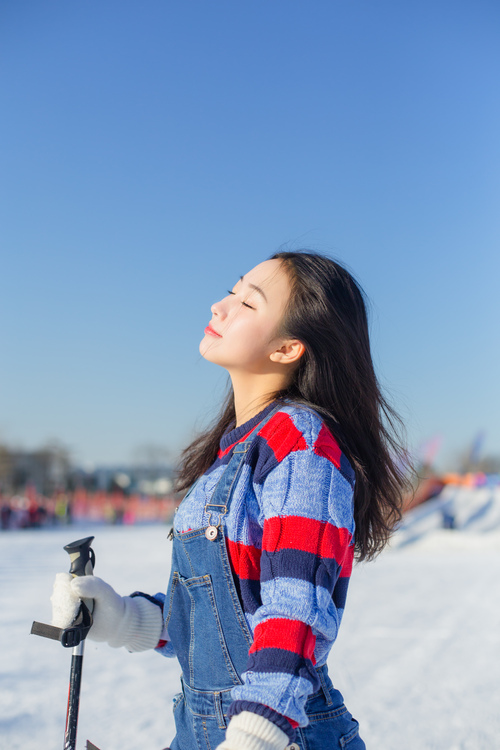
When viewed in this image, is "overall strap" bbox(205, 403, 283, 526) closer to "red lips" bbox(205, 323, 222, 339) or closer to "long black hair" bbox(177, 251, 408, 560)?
"long black hair" bbox(177, 251, 408, 560)

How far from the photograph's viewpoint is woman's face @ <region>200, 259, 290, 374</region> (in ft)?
4.73

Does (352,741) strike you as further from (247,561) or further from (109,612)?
(109,612)

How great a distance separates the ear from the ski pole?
2.09 ft

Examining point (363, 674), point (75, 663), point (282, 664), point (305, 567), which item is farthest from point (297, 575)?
point (363, 674)

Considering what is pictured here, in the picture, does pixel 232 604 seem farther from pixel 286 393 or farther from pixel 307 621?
pixel 286 393

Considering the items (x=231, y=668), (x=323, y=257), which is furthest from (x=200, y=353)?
(x=231, y=668)

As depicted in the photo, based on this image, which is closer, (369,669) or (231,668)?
(231,668)

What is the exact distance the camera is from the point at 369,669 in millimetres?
3973

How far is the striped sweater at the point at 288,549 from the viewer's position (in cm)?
96

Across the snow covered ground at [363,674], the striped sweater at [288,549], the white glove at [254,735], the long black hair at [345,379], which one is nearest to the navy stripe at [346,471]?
the striped sweater at [288,549]

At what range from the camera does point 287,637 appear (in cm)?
97

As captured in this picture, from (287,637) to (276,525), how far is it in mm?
190

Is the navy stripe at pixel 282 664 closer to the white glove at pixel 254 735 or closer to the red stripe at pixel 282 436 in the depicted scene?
the white glove at pixel 254 735

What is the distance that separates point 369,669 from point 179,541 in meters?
3.22
